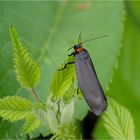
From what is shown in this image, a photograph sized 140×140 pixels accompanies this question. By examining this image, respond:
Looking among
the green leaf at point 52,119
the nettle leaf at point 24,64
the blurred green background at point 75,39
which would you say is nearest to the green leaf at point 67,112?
the green leaf at point 52,119

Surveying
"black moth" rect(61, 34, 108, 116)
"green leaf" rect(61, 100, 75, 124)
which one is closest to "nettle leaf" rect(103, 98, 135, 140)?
"black moth" rect(61, 34, 108, 116)

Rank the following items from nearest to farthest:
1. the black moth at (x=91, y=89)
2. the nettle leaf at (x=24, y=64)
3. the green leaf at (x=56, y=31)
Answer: the nettle leaf at (x=24, y=64) < the black moth at (x=91, y=89) < the green leaf at (x=56, y=31)

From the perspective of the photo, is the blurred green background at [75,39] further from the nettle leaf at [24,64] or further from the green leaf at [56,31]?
the nettle leaf at [24,64]

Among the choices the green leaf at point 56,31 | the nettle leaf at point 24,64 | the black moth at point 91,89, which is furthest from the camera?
the green leaf at point 56,31

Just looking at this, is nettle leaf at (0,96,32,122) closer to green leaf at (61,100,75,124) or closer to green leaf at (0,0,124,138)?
green leaf at (61,100,75,124)

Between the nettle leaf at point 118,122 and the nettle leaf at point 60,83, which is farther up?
the nettle leaf at point 60,83

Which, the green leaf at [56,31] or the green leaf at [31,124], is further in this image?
the green leaf at [56,31]

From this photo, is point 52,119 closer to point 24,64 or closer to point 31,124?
point 31,124
